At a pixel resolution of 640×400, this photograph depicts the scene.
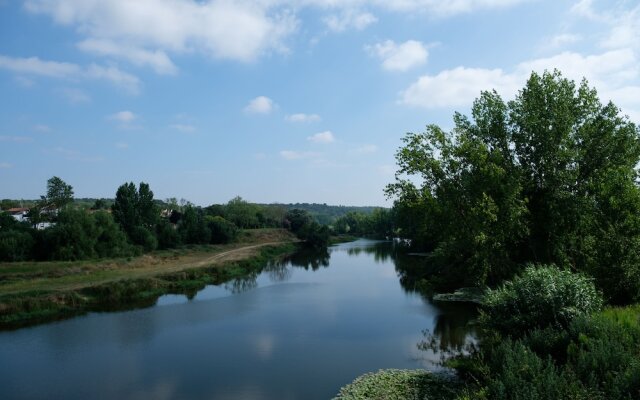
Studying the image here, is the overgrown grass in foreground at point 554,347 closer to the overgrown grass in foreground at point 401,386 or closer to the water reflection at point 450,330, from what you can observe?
the overgrown grass in foreground at point 401,386

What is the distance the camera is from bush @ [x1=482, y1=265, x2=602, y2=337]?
608 inches

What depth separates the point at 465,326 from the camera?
962 inches

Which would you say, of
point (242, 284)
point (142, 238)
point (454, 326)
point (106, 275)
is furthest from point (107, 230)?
point (454, 326)

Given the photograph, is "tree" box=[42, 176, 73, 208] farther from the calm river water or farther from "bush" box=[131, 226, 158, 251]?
the calm river water

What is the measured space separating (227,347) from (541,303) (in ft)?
46.6

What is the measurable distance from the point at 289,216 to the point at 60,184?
55.4m

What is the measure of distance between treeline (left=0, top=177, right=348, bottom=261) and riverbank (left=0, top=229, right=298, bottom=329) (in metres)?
5.22

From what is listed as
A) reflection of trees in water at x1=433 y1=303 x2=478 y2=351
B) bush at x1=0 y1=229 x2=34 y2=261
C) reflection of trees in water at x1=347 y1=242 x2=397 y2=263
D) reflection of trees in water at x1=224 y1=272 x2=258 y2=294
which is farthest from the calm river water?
reflection of trees in water at x1=347 y1=242 x2=397 y2=263

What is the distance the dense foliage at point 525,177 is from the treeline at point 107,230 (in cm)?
4095

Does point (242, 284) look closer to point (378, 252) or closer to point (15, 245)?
point (15, 245)

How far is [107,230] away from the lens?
5744cm

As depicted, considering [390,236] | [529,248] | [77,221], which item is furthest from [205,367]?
[390,236]

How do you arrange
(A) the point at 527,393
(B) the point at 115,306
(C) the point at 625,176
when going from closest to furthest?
Answer: (A) the point at 527,393, (C) the point at 625,176, (B) the point at 115,306

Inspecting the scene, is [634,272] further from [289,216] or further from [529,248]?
[289,216]
